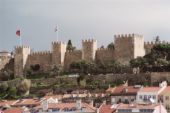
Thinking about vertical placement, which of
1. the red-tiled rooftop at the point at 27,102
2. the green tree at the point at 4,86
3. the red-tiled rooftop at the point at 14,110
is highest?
the green tree at the point at 4,86

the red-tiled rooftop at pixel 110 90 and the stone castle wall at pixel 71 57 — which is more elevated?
the stone castle wall at pixel 71 57

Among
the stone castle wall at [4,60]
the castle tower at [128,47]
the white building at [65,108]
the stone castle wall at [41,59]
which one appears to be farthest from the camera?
the stone castle wall at [4,60]

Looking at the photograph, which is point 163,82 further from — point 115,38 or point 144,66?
point 115,38

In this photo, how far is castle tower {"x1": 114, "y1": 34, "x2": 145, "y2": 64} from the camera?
7662 centimetres

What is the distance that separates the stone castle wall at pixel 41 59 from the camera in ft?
274

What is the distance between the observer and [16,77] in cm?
8456

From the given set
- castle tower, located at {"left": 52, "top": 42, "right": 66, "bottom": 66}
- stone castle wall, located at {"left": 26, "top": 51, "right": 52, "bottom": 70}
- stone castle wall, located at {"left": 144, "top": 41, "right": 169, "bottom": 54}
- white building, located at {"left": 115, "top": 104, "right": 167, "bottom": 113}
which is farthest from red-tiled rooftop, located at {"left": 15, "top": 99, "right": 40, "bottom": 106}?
stone castle wall, located at {"left": 26, "top": 51, "right": 52, "bottom": 70}

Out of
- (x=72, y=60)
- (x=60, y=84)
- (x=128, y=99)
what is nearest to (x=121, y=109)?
(x=128, y=99)

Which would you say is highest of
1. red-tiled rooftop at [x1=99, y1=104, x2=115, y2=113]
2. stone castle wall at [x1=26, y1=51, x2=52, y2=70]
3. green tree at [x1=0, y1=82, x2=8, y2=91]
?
stone castle wall at [x1=26, y1=51, x2=52, y2=70]

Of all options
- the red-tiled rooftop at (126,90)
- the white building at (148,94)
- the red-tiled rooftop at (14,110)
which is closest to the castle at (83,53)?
the red-tiled rooftop at (126,90)

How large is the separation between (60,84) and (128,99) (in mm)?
13214

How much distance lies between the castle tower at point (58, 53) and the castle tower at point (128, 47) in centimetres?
739

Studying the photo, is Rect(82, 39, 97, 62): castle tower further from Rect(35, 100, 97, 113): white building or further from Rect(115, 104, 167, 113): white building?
Rect(115, 104, 167, 113): white building

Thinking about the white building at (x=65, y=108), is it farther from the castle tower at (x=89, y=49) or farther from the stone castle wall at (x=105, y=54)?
the castle tower at (x=89, y=49)
